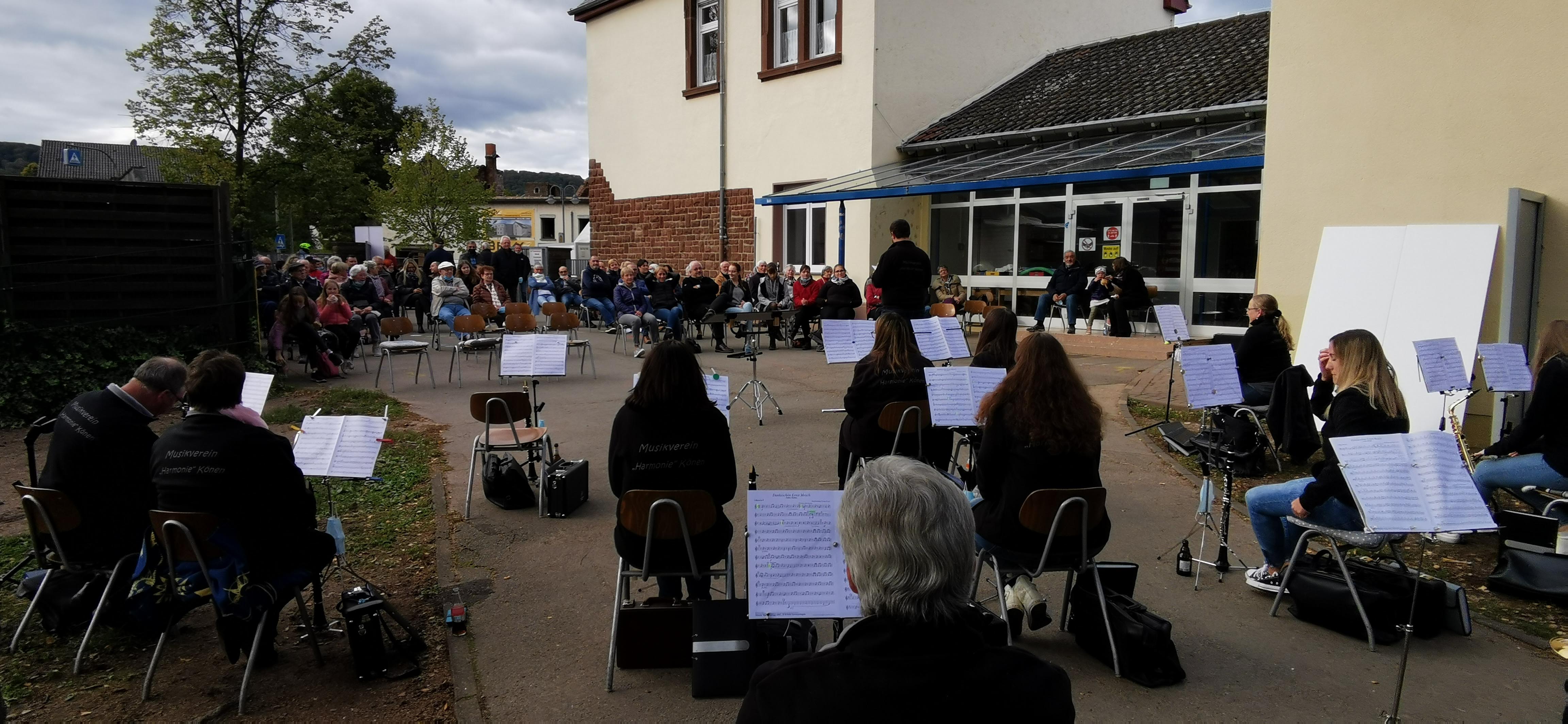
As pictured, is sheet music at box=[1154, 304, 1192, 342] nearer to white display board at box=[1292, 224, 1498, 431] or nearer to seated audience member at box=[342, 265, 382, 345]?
white display board at box=[1292, 224, 1498, 431]

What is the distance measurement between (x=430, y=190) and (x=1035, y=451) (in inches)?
1467

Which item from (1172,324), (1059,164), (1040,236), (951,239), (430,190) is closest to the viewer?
(1172,324)

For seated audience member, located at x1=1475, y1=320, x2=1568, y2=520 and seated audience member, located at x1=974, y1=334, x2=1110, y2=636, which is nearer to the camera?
seated audience member, located at x1=974, y1=334, x2=1110, y2=636

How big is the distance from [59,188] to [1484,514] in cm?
1191

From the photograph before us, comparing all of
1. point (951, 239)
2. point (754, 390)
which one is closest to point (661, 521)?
point (754, 390)

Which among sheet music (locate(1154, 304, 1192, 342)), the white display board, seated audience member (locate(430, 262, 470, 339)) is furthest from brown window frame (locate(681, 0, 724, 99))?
the white display board

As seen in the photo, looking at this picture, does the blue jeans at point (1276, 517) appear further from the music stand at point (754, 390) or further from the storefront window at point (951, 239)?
the storefront window at point (951, 239)

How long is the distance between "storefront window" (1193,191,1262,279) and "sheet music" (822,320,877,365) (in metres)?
8.44

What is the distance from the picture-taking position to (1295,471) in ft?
23.0

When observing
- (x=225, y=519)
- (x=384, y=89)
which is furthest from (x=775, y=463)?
(x=384, y=89)

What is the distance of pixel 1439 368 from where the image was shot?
6059 millimetres

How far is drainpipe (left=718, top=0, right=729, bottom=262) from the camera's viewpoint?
20562mm

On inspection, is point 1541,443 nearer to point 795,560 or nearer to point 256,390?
point 795,560

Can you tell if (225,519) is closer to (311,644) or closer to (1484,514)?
(311,644)
